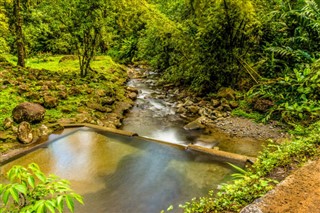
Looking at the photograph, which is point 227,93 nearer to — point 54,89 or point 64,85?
point 64,85

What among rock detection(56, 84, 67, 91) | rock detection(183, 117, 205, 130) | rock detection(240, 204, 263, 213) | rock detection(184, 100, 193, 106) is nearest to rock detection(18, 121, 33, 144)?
rock detection(56, 84, 67, 91)

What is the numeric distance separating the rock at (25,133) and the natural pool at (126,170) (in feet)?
1.53

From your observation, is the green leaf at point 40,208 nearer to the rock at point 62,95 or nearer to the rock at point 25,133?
the rock at point 25,133

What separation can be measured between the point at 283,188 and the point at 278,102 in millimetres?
5887

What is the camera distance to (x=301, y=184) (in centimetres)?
288

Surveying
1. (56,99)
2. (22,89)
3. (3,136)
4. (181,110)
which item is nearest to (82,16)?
(22,89)

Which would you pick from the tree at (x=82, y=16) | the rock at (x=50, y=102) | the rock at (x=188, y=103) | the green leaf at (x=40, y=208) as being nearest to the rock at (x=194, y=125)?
the rock at (x=188, y=103)

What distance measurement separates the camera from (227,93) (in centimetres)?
996

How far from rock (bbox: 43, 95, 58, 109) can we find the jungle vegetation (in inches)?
123

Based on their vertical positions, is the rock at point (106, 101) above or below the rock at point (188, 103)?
below

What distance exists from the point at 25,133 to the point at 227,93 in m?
6.71

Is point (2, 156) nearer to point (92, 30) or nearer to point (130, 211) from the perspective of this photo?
point (130, 211)

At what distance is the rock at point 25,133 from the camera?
20.2ft

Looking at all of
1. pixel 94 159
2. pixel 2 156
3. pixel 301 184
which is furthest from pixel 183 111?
pixel 301 184
